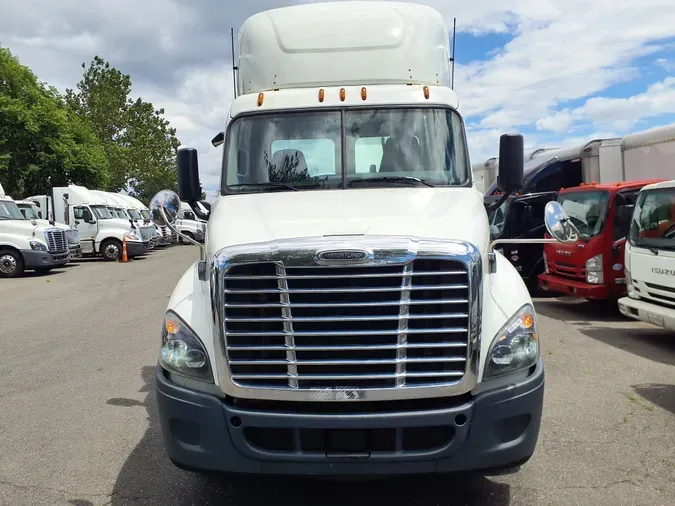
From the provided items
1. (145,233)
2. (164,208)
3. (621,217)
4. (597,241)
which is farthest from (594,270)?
(145,233)

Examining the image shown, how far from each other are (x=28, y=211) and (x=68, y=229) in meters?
1.33

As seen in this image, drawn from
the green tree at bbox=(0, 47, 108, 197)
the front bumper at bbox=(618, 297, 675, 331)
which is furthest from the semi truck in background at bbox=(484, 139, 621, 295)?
the green tree at bbox=(0, 47, 108, 197)

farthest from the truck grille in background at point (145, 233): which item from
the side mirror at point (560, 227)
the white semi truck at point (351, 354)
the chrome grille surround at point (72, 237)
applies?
the side mirror at point (560, 227)

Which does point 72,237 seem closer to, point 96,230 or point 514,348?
point 96,230

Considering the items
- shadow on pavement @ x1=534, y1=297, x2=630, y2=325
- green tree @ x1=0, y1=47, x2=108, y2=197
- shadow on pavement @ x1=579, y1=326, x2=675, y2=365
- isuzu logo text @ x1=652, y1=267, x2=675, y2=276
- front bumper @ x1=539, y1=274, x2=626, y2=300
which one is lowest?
shadow on pavement @ x1=534, y1=297, x2=630, y2=325

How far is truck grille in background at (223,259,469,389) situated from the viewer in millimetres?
3170

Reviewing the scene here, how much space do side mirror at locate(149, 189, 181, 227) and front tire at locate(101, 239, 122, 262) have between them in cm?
2100

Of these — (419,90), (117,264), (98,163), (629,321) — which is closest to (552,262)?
(629,321)

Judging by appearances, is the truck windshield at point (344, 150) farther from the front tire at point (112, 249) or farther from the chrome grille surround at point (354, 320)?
the front tire at point (112, 249)

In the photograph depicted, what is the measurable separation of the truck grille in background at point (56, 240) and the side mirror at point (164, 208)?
15.9 meters

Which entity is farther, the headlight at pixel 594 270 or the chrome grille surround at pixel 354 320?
the headlight at pixel 594 270

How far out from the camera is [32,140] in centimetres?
3462

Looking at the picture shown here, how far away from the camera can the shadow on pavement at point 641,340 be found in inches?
292

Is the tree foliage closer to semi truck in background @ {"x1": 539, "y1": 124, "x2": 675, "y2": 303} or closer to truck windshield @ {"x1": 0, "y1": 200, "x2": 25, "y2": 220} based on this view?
truck windshield @ {"x1": 0, "y1": 200, "x2": 25, "y2": 220}
